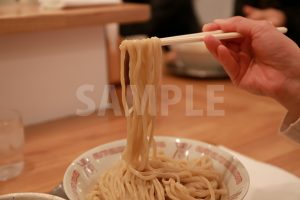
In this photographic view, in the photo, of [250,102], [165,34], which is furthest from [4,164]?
[165,34]

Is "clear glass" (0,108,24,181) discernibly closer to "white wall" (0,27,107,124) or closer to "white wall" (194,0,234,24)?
"white wall" (0,27,107,124)

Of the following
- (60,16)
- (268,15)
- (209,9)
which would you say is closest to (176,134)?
(60,16)

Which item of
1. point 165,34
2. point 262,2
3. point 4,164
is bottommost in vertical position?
point 165,34

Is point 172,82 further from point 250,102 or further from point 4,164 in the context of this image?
point 4,164

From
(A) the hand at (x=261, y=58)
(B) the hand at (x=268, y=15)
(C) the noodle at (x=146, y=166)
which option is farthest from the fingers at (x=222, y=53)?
(B) the hand at (x=268, y=15)

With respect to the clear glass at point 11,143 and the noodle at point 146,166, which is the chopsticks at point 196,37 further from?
the clear glass at point 11,143

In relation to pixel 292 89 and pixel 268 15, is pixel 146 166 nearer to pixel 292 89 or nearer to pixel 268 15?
pixel 292 89

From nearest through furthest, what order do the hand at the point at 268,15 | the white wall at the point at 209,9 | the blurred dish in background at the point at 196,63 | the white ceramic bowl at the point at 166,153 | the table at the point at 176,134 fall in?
the white ceramic bowl at the point at 166,153 → the table at the point at 176,134 → the blurred dish in background at the point at 196,63 → the hand at the point at 268,15 → the white wall at the point at 209,9

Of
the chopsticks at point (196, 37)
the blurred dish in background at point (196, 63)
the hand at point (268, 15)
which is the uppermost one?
the chopsticks at point (196, 37)
